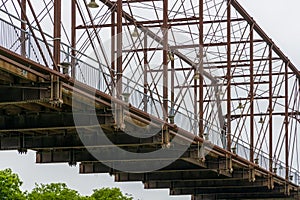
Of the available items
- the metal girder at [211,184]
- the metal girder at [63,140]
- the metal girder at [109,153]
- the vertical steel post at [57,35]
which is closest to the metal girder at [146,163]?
the metal girder at [109,153]

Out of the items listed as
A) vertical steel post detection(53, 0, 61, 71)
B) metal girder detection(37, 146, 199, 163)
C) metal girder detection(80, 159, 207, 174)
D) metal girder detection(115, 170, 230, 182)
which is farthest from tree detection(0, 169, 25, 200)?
vertical steel post detection(53, 0, 61, 71)

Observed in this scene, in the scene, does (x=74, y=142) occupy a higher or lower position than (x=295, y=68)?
lower

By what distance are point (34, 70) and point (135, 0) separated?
1027 inches

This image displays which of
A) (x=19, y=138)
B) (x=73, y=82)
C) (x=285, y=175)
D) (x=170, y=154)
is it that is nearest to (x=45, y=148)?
(x=19, y=138)

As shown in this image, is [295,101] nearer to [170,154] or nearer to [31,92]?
[170,154]

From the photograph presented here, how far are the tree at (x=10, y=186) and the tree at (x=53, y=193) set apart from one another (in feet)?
10.8

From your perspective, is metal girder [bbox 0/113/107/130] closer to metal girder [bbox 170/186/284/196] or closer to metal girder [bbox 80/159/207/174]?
metal girder [bbox 80/159/207/174]

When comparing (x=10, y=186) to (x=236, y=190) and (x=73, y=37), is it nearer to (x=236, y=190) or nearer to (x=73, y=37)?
(x=236, y=190)

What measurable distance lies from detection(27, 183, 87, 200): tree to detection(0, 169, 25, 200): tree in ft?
10.8

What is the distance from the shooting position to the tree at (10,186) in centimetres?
10862

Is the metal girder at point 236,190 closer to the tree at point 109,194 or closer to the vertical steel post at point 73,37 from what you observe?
the tree at point 109,194

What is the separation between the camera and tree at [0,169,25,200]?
108625mm

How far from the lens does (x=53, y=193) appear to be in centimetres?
11731

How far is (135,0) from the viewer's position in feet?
229
